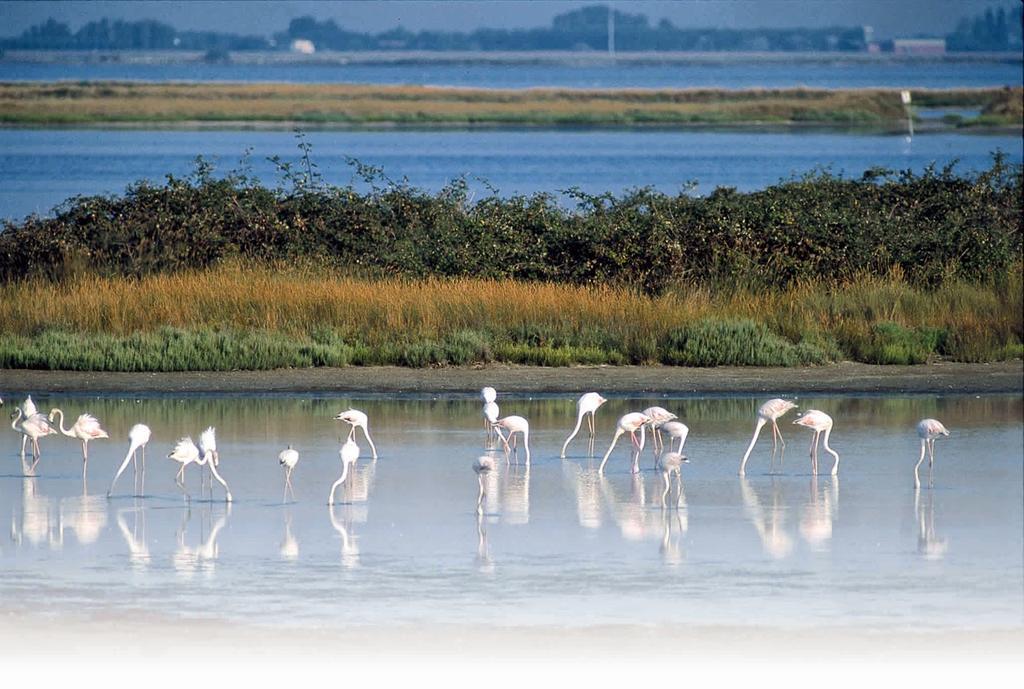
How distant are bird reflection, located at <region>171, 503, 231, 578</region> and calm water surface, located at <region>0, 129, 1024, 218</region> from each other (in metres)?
17.7

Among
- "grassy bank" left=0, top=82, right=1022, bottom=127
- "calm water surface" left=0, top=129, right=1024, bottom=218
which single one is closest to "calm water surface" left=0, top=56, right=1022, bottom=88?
"grassy bank" left=0, top=82, right=1022, bottom=127

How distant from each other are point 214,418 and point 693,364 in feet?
14.9

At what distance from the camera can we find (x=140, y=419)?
470 inches

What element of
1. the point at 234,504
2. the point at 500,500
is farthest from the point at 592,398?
the point at 234,504

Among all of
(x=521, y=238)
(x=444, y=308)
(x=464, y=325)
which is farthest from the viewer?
(x=521, y=238)

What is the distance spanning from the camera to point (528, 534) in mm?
8203

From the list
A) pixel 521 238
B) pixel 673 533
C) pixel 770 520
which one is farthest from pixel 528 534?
pixel 521 238

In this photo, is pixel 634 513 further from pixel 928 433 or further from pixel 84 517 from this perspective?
pixel 84 517

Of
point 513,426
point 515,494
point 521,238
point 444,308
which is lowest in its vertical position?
point 515,494

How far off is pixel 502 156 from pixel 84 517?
4386 centimetres

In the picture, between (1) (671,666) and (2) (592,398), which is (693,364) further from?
(1) (671,666)

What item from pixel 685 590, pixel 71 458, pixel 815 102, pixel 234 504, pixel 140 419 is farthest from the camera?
pixel 815 102

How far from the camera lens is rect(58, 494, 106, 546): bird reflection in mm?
8109

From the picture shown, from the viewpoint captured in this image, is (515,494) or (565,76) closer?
(515,494)
